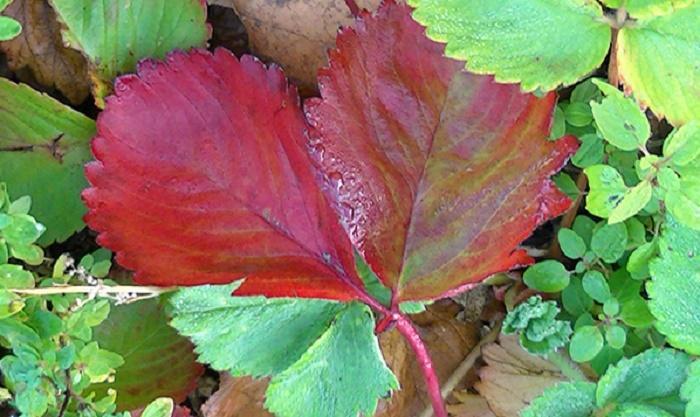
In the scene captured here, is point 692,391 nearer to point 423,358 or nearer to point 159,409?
point 423,358

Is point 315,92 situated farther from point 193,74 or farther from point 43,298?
point 43,298

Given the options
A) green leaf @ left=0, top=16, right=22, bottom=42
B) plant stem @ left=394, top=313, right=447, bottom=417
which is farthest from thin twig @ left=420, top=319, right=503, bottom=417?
green leaf @ left=0, top=16, right=22, bottom=42

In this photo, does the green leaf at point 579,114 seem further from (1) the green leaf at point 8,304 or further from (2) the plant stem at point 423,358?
(1) the green leaf at point 8,304

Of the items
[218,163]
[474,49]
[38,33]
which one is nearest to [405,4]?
[474,49]

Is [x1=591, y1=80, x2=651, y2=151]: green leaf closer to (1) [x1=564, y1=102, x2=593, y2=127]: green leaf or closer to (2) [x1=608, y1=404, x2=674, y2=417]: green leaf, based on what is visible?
(1) [x1=564, y1=102, x2=593, y2=127]: green leaf

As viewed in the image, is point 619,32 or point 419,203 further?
point 419,203

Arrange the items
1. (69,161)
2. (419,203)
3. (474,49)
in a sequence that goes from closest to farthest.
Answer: (474,49), (419,203), (69,161)
